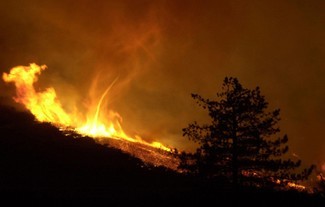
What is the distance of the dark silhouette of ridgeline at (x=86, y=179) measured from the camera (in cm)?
2109

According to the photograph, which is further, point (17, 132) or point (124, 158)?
point (17, 132)

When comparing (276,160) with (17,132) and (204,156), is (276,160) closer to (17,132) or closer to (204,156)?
(204,156)

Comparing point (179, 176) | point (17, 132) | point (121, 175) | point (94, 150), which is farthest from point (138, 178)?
point (17, 132)

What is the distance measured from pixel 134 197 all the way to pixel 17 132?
3787 centimetres

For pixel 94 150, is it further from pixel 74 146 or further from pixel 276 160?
pixel 276 160

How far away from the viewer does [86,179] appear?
123ft

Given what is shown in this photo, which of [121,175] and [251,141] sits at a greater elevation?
[121,175]

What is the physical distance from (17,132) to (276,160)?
4229 cm

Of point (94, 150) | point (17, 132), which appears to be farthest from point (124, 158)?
point (17, 132)

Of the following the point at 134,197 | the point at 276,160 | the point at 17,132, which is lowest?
the point at 134,197

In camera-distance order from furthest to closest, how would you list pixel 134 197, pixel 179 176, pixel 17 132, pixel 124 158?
pixel 17 132 < pixel 124 158 < pixel 179 176 < pixel 134 197

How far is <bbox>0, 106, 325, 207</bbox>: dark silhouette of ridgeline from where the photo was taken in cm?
2109

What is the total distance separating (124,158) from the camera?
163ft

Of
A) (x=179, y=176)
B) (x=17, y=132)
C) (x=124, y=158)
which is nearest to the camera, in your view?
(x=179, y=176)
